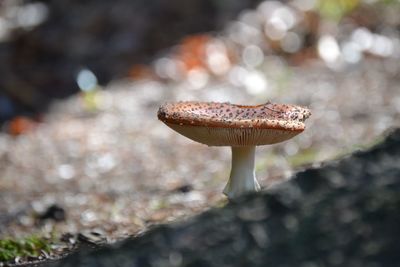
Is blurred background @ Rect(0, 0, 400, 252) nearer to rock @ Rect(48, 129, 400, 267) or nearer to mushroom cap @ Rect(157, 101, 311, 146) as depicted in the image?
mushroom cap @ Rect(157, 101, 311, 146)

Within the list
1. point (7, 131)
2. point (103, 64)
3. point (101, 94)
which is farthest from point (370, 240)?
point (103, 64)

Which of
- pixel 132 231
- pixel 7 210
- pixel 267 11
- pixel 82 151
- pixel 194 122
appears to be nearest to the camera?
pixel 194 122

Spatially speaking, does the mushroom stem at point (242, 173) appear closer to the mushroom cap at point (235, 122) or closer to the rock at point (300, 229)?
the mushroom cap at point (235, 122)

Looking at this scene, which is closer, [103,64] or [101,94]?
[101,94]

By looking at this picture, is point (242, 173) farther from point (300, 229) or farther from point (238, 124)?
point (300, 229)

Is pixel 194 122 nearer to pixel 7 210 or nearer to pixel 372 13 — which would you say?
pixel 7 210

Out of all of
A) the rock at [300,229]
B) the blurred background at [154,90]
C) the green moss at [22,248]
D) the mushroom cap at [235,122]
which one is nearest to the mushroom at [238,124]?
the mushroom cap at [235,122]

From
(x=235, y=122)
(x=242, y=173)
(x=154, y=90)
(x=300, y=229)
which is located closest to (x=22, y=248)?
(x=242, y=173)
